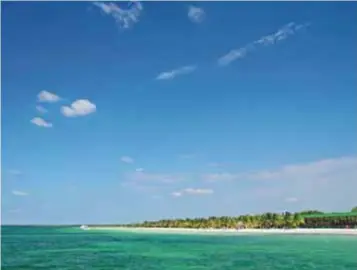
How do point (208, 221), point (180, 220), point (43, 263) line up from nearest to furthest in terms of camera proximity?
point (43, 263), point (208, 221), point (180, 220)

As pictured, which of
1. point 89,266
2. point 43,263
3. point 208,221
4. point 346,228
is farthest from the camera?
point 208,221

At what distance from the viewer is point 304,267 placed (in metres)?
20.0

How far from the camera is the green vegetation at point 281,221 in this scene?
194 feet

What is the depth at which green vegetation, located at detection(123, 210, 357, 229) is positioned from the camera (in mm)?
59156

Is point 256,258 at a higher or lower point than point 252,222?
lower

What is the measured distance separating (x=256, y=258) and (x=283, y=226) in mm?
42265

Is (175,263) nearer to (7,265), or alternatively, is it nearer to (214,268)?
(214,268)

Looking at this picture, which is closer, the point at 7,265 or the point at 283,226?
the point at 7,265

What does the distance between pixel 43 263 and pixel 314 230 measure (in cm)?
4138

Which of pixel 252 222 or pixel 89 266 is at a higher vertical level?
pixel 252 222

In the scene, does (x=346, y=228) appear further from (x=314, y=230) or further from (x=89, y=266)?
(x=89, y=266)

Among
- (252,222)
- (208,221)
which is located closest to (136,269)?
(252,222)

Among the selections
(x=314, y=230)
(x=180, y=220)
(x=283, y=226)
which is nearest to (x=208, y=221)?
(x=180, y=220)

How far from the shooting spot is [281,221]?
216 ft
